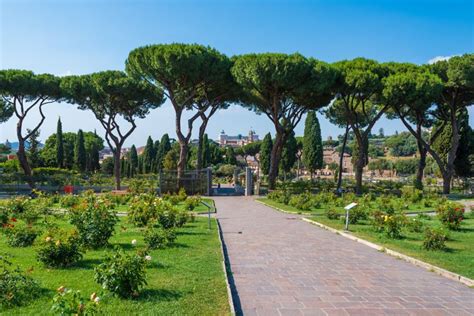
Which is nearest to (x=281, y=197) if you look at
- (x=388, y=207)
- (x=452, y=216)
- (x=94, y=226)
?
(x=388, y=207)

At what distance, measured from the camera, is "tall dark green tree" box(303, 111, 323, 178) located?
45.3 m

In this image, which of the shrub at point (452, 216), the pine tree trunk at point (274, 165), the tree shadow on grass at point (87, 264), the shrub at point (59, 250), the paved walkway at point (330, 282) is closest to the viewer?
the paved walkway at point (330, 282)

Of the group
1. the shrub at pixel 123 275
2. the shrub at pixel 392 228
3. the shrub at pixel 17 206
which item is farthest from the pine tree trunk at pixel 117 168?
the shrub at pixel 123 275

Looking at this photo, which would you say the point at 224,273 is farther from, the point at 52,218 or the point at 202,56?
the point at 202,56

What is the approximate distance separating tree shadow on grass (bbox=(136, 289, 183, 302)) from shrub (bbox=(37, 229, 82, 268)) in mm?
1836

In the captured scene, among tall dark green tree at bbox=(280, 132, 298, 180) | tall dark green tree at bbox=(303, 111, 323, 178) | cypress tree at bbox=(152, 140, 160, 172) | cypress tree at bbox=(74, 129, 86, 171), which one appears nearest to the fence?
tall dark green tree at bbox=(303, 111, 323, 178)

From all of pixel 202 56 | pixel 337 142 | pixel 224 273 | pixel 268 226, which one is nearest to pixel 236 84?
pixel 202 56

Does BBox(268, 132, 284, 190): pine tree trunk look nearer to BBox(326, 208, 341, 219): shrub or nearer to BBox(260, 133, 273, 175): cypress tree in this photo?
BBox(326, 208, 341, 219): shrub

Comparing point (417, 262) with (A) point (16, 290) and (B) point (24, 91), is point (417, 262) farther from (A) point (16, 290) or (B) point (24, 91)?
(B) point (24, 91)

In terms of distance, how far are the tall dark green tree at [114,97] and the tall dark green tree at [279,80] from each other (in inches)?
Result: 323

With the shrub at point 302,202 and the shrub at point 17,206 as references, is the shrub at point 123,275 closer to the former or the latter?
the shrub at point 17,206

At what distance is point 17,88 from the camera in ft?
101

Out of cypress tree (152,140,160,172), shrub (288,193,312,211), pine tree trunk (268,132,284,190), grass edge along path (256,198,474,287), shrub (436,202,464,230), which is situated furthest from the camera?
cypress tree (152,140,160,172)

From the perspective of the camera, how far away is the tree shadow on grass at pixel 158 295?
207 inches
